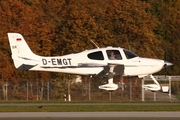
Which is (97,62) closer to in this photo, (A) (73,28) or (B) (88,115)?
(B) (88,115)

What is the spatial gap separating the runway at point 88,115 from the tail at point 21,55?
8663mm

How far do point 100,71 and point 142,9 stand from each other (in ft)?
85.7

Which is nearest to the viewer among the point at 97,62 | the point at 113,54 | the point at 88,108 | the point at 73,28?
the point at 88,108

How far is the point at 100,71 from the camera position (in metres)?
38.7

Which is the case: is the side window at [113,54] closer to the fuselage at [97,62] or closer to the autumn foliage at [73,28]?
the fuselage at [97,62]

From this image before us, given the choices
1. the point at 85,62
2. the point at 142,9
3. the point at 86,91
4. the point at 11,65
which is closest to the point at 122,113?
the point at 85,62

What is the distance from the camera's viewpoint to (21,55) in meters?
38.7

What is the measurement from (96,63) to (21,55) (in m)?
4.33

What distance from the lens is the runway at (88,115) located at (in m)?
27.4

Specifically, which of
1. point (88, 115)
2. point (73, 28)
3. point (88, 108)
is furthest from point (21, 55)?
point (73, 28)

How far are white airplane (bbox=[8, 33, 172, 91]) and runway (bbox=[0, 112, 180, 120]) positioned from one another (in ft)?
27.0

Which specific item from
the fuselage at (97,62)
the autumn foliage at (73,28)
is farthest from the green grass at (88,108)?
the autumn foliage at (73,28)

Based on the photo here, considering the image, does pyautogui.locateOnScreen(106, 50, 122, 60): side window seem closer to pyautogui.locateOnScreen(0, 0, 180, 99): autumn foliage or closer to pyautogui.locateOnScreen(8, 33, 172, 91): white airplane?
pyautogui.locateOnScreen(8, 33, 172, 91): white airplane

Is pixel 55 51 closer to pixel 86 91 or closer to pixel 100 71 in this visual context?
pixel 86 91
